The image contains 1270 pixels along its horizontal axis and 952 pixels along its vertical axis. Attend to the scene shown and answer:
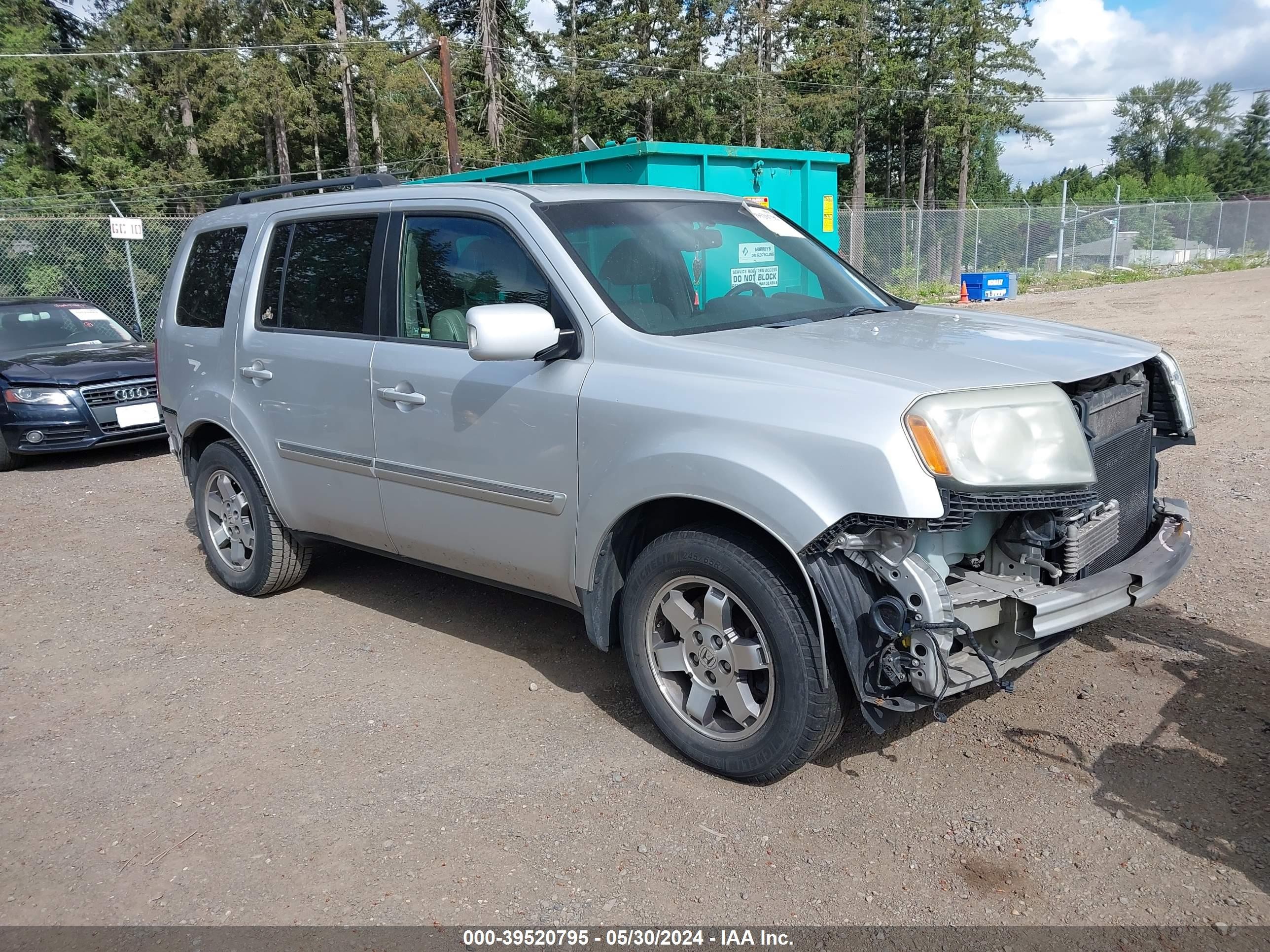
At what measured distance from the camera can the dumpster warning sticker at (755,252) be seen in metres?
4.21

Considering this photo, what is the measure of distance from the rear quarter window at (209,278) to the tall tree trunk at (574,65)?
120ft

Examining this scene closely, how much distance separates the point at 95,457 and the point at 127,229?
5460 millimetres

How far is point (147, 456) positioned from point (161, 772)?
7.00 meters

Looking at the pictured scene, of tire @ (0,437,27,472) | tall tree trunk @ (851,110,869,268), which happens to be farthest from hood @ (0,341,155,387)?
tall tree trunk @ (851,110,869,268)

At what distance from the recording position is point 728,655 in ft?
10.6

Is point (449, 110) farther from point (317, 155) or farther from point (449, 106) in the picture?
point (317, 155)

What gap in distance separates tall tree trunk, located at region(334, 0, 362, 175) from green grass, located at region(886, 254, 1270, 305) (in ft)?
73.4

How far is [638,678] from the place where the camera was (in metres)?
3.54

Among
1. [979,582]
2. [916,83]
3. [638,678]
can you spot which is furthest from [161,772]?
[916,83]

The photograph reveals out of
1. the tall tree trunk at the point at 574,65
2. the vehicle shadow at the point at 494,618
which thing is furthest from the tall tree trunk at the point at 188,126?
the vehicle shadow at the point at 494,618

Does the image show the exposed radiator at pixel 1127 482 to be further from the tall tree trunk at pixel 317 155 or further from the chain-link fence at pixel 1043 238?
the tall tree trunk at pixel 317 155

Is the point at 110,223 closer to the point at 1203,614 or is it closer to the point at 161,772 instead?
the point at 161,772

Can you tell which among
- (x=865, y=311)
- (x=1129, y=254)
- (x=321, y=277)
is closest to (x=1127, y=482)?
(x=865, y=311)

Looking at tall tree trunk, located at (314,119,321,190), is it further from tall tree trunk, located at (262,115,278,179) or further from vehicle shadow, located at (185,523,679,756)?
vehicle shadow, located at (185,523,679,756)
